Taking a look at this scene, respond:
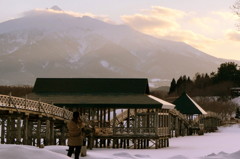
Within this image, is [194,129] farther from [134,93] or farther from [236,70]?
[236,70]

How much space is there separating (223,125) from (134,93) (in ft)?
208

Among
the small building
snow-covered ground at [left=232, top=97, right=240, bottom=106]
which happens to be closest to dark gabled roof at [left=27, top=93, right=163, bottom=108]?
the small building

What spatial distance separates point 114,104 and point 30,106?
9499 millimetres

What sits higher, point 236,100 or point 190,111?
point 236,100

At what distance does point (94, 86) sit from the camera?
177 ft

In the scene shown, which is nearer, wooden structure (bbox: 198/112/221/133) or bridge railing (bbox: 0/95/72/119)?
bridge railing (bbox: 0/95/72/119)

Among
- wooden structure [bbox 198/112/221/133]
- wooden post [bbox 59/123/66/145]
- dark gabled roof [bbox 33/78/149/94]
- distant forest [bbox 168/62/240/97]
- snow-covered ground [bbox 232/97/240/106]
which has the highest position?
distant forest [bbox 168/62/240/97]

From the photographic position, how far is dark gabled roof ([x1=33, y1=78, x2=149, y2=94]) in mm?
52625

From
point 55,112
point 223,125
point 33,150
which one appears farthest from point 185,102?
point 33,150

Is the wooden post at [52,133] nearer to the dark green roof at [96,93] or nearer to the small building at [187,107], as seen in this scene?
the dark green roof at [96,93]

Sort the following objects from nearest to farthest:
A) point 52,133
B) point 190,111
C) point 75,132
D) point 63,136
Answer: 1. point 75,132
2. point 52,133
3. point 63,136
4. point 190,111

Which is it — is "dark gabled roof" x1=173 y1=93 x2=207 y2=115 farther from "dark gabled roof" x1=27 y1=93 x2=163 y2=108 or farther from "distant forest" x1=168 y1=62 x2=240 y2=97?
"distant forest" x1=168 y1=62 x2=240 y2=97

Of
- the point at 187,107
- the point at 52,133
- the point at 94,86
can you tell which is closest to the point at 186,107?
the point at 187,107

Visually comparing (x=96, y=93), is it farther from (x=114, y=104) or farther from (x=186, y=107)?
(x=186, y=107)
